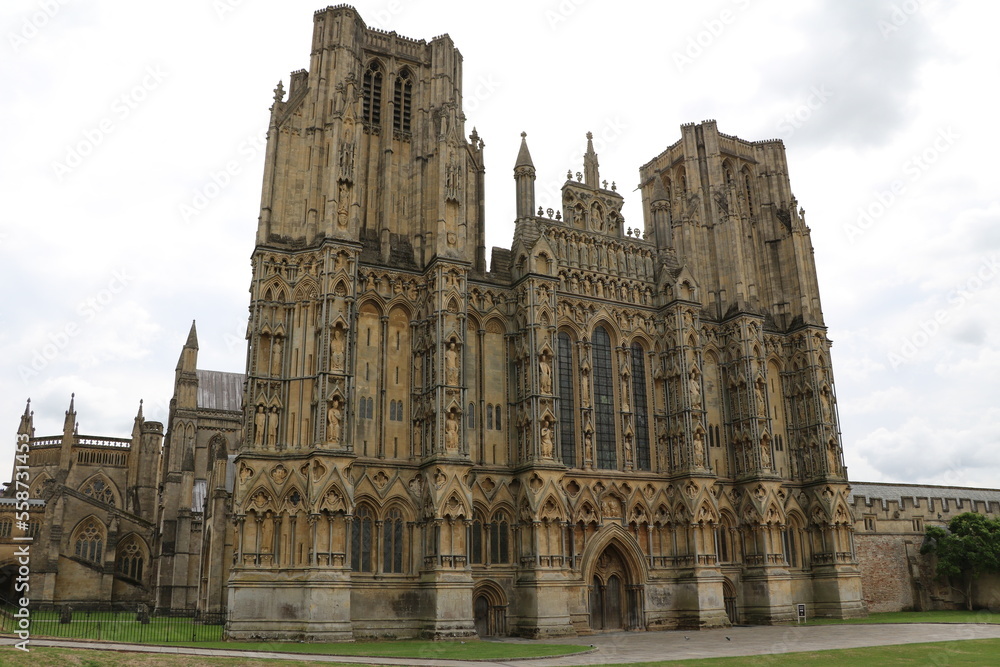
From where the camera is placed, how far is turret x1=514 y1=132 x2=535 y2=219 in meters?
39.5

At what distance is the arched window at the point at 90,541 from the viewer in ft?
195

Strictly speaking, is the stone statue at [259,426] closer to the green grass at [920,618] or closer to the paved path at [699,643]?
the paved path at [699,643]

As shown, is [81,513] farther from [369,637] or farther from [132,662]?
[132,662]

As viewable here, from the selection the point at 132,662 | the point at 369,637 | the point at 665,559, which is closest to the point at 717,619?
the point at 665,559

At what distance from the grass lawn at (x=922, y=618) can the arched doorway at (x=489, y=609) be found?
16.9 metres

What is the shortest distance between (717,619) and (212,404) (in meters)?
55.4

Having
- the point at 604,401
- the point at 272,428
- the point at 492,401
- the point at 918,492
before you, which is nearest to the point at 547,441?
the point at 492,401

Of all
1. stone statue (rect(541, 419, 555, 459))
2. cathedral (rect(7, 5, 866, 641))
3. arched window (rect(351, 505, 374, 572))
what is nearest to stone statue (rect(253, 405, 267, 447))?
cathedral (rect(7, 5, 866, 641))

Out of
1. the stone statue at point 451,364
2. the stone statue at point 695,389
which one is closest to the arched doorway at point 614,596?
the stone statue at point 695,389

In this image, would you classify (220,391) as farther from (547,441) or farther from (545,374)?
(547,441)

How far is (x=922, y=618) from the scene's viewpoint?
3916cm

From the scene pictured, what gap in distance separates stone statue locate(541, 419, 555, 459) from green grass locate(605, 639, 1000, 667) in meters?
13.6

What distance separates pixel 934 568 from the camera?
46406 millimetres

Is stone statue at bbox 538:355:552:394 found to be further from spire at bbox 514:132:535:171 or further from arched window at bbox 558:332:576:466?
spire at bbox 514:132:535:171
